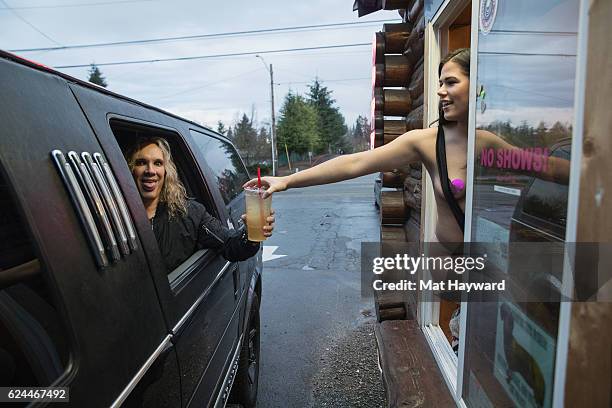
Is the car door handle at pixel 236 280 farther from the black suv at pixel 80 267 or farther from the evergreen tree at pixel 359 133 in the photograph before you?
the evergreen tree at pixel 359 133

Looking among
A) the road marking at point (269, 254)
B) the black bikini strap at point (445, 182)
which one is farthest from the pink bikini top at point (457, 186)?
the road marking at point (269, 254)

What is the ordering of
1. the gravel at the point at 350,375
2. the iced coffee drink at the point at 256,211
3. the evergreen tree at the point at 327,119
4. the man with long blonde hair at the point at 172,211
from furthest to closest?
the evergreen tree at the point at 327,119, the gravel at the point at 350,375, the man with long blonde hair at the point at 172,211, the iced coffee drink at the point at 256,211

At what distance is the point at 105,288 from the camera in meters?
1.05

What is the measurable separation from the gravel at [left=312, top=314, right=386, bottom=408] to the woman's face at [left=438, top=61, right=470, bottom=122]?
7.21ft

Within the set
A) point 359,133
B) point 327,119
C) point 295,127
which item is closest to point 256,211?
point 295,127

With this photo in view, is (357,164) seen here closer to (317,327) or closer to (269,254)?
(317,327)

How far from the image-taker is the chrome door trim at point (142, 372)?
3.29 ft

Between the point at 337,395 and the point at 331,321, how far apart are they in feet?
4.60

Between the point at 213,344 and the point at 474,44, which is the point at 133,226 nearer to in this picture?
the point at 213,344

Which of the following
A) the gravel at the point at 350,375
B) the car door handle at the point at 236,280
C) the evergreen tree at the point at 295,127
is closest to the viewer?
the car door handle at the point at 236,280

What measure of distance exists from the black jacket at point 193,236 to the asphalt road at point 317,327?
1615mm

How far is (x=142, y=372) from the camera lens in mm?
1128

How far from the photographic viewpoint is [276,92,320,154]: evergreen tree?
41969 millimetres

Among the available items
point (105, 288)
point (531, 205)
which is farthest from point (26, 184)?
point (531, 205)
